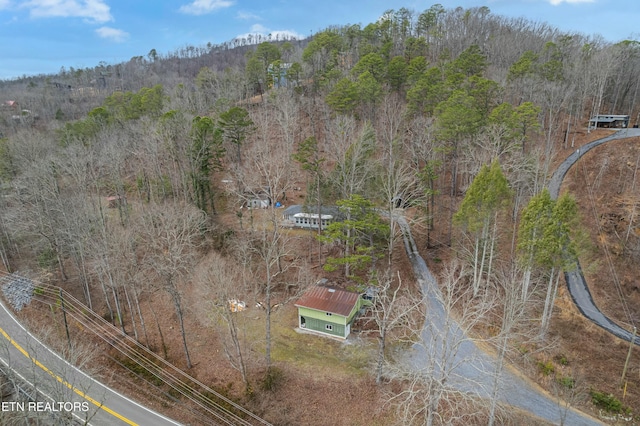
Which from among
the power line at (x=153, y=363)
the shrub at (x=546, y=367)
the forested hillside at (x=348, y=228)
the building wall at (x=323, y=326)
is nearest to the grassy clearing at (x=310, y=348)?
the forested hillside at (x=348, y=228)

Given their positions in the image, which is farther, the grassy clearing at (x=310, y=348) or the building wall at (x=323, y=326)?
the building wall at (x=323, y=326)

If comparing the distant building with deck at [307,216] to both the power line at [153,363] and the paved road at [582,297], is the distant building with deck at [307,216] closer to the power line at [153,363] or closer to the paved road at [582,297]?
the power line at [153,363]

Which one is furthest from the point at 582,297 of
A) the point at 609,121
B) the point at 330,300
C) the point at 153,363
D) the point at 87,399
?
the point at 609,121

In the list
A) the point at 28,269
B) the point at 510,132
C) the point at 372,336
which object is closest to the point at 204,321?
the point at 372,336

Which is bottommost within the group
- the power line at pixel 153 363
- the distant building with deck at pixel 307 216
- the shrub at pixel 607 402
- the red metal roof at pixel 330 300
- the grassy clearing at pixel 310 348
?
the power line at pixel 153 363

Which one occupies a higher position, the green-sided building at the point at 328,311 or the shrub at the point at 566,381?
the green-sided building at the point at 328,311

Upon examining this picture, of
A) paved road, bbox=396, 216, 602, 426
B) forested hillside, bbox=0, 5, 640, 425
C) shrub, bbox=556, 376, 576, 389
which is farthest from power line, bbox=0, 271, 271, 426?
shrub, bbox=556, 376, 576, 389

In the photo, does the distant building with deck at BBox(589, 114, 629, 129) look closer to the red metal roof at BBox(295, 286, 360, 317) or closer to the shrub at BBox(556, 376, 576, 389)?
the shrub at BBox(556, 376, 576, 389)

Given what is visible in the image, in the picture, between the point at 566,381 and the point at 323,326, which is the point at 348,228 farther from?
the point at 566,381
